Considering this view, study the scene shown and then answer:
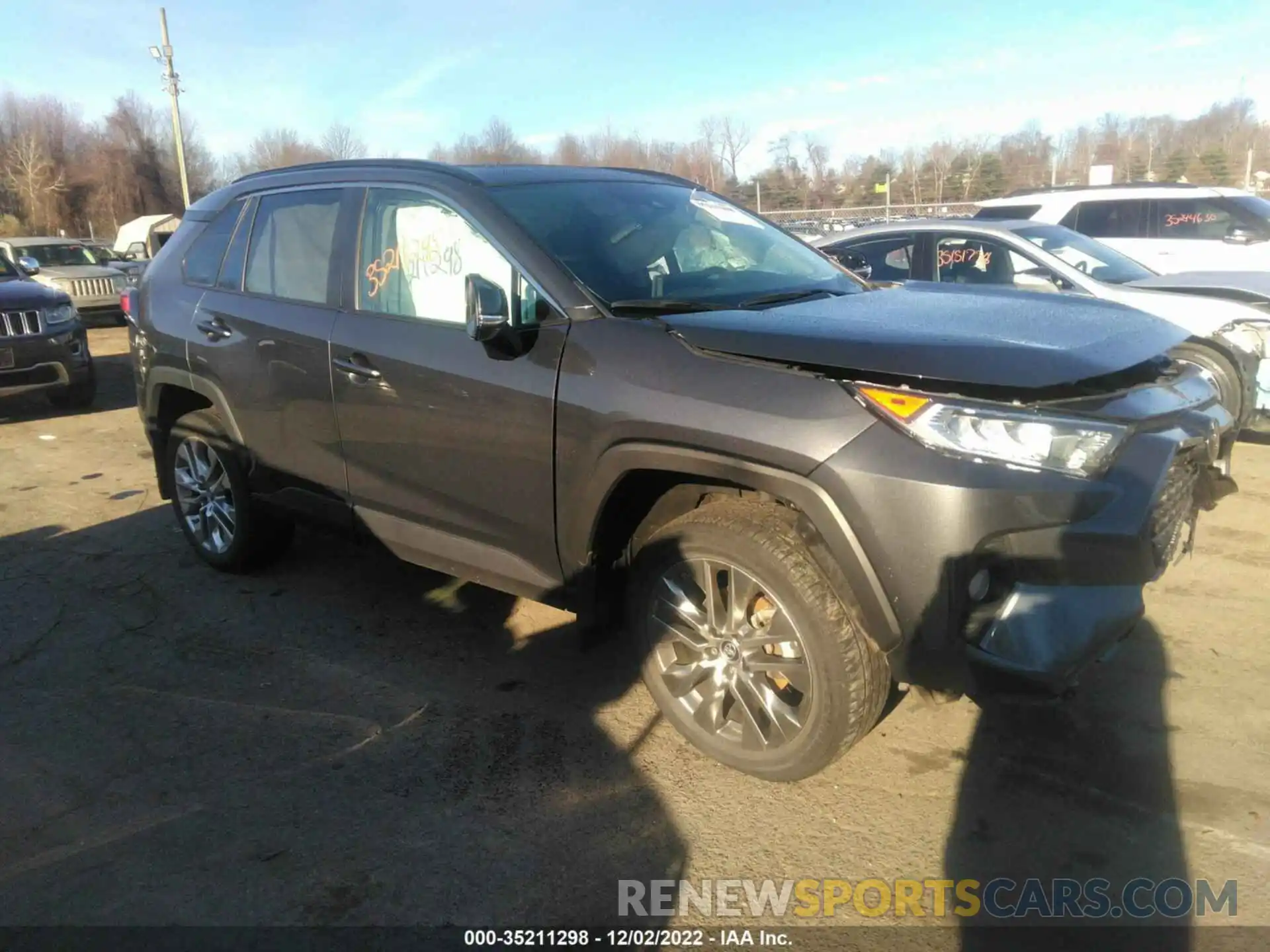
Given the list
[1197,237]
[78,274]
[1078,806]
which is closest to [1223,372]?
[1078,806]

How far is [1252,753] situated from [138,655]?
4177 millimetres

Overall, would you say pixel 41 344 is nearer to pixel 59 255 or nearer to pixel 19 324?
pixel 19 324

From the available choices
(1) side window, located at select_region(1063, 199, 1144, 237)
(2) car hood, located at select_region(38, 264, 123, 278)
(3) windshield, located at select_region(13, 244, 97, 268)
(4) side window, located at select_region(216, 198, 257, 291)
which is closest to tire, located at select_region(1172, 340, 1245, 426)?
(4) side window, located at select_region(216, 198, 257, 291)

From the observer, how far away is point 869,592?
2613 mm

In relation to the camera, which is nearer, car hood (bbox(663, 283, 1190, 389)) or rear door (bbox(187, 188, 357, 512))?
car hood (bbox(663, 283, 1190, 389))

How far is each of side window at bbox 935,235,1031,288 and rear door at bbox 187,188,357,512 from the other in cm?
456

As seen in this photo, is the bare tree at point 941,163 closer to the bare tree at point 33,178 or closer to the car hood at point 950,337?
the car hood at point 950,337

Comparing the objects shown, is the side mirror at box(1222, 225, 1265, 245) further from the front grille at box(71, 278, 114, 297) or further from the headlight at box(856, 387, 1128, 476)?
the front grille at box(71, 278, 114, 297)

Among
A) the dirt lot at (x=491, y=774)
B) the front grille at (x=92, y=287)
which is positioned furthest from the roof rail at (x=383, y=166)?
the front grille at (x=92, y=287)

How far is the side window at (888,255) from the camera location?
7270 millimetres

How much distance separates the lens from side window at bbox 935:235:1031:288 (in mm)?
6891

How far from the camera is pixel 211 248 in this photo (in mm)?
4695

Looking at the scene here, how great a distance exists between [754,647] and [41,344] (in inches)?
331
